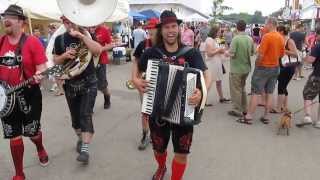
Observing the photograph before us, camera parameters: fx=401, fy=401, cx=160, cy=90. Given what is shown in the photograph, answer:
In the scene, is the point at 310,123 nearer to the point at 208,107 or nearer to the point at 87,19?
the point at 208,107

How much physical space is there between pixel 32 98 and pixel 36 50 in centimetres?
54

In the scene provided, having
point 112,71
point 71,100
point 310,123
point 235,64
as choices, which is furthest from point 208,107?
point 112,71

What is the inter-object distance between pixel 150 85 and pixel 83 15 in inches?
52.5

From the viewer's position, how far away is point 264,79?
687 centimetres

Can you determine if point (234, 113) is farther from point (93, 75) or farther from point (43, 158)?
point (43, 158)

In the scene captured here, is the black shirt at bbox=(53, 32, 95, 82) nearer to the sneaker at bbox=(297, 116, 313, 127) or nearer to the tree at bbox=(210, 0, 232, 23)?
the sneaker at bbox=(297, 116, 313, 127)

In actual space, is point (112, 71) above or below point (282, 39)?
below

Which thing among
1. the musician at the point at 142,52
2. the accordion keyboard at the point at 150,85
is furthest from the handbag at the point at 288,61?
the accordion keyboard at the point at 150,85

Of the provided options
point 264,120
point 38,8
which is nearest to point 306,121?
point 264,120

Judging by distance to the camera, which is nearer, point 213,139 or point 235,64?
point 213,139

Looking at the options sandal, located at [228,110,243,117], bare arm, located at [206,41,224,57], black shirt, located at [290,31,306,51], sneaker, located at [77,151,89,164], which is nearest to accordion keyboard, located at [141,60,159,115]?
sneaker, located at [77,151,89,164]

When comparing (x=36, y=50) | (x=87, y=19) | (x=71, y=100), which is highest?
(x=87, y=19)

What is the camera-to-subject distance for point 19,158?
431cm

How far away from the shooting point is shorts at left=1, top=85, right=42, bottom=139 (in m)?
4.23
